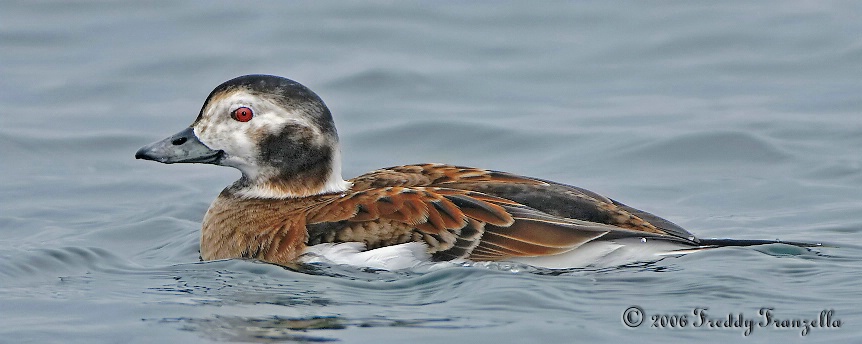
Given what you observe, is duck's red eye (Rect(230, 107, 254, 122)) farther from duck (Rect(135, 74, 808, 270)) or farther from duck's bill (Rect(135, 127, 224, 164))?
duck's bill (Rect(135, 127, 224, 164))

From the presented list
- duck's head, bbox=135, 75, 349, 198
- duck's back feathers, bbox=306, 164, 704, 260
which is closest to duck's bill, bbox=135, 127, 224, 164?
duck's head, bbox=135, 75, 349, 198

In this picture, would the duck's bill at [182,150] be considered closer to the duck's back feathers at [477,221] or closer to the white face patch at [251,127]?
the white face patch at [251,127]

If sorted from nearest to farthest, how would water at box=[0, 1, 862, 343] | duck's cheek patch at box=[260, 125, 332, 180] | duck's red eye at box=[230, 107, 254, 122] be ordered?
water at box=[0, 1, 862, 343]
duck's red eye at box=[230, 107, 254, 122]
duck's cheek patch at box=[260, 125, 332, 180]

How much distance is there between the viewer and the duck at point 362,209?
8.70 meters

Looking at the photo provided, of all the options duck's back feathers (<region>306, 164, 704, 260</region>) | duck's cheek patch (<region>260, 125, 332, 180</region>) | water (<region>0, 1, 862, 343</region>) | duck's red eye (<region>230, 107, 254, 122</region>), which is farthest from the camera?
duck's cheek patch (<region>260, 125, 332, 180</region>)

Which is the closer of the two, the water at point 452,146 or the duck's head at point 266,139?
the water at point 452,146

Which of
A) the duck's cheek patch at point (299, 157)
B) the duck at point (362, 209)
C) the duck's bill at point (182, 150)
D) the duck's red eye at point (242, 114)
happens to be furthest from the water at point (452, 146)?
the duck's red eye at point (242, 114)

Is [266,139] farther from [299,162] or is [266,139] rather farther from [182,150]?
[182,150]

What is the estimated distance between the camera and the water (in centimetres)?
811

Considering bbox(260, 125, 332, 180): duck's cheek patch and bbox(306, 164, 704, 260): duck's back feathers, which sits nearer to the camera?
bbox(306, 164, 704, 260): duck's back feathers

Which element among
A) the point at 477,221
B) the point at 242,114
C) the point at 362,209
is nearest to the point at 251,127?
the point at 242,114

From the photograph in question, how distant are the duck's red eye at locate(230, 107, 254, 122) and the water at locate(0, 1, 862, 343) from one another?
→ 1018 mm

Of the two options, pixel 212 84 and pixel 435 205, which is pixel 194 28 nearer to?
pixel 212 84

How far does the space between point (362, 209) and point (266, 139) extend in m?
1.14
